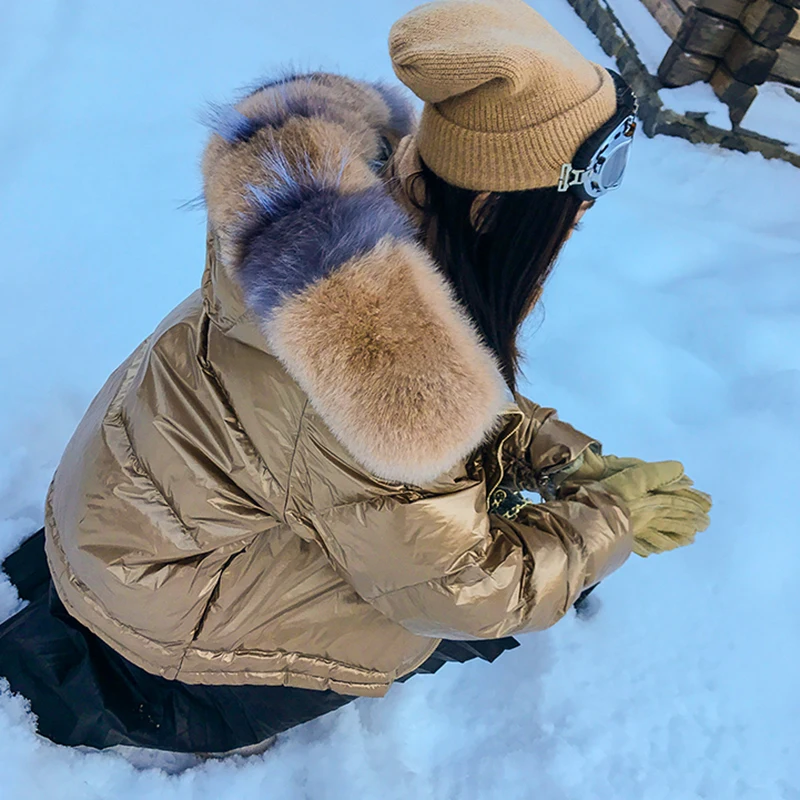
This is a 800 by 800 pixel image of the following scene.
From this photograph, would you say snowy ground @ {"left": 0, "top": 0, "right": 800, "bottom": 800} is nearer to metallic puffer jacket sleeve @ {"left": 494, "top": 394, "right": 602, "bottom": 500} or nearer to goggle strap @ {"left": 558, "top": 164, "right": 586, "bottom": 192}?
metallic puffer jacket sleeve @ {"left": 494, "top": 394, "right": 602, "bottom": 500}

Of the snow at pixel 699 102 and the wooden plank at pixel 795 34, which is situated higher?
the wooden plank at pixel 795 34

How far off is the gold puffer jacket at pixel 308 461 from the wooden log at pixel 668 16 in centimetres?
263

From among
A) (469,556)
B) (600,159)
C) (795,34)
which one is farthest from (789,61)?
(469,556)

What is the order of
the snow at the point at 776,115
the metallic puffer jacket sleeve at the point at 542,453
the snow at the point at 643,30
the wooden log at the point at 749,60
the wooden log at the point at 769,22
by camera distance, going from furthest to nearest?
the snow at the point at 643,30, the snow at the point at 776,115, the wooden log at the point at 749,60, the wooden log at the point at 769,22, the metallic puffer jacket sleeve at the point at 542,453

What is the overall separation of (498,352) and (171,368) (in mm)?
452

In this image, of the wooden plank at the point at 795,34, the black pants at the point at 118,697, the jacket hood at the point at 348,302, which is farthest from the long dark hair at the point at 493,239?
the wooden plank at the point at 795,34

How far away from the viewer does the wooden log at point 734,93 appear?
107 inches

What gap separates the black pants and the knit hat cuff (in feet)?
2.53

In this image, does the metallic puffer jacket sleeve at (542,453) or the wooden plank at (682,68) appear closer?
the metallic puffer jacket sleeve at (542,453)

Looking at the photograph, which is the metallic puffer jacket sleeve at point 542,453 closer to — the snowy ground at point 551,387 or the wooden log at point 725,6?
the snowy ground at point 551,387

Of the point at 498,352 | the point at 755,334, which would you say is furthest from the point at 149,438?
the point at 755,334

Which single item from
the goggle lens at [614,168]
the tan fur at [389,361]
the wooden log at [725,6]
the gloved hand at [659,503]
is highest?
the wooden log at [725,6]

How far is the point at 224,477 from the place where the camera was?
831 mm

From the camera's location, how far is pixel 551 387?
186 centimetres
